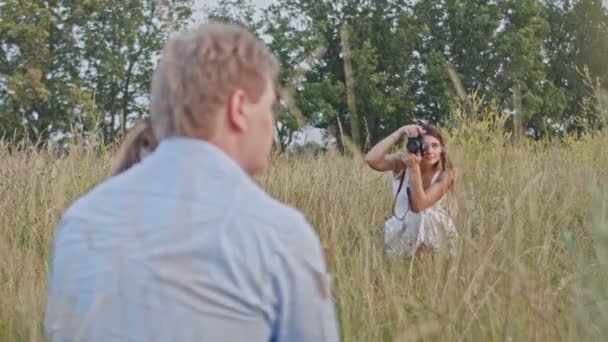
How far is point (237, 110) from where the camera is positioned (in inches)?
62.9

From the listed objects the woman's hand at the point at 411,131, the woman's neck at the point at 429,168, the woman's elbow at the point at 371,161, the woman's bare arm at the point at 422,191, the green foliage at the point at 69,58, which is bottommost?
the woman's bare arm at the point at 422,191

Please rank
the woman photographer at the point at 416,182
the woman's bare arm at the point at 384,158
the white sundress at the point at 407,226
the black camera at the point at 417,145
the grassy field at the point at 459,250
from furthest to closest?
the woman's bare arm at the point at 384,158, the black camera at the point at 417,145, the woman photographer at the point at 416,182, the white sundress at the point at 407,226, the grassy field at the point at 459,250

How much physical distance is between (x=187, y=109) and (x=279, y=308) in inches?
15.5

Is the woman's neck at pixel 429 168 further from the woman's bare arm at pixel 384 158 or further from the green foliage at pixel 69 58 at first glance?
the green foliage at pixel 69 58

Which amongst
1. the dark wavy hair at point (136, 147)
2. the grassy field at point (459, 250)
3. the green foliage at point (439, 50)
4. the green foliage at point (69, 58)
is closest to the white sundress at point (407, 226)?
the grassy field at point (459, 250)

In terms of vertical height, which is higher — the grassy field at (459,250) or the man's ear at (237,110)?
the man's ear at (237,110)

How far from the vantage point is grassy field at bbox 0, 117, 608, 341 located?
215 cm

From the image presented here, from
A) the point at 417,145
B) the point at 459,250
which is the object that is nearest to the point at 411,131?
the point at 417,145

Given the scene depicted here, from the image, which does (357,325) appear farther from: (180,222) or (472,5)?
(472,5)

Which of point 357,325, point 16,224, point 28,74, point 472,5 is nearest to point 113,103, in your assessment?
point 28,74

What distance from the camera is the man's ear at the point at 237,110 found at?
159cm

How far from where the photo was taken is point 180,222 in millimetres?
1500

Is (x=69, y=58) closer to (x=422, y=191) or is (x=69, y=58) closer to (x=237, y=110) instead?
(x=422, y=191)

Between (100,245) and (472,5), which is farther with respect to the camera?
(472,5)
